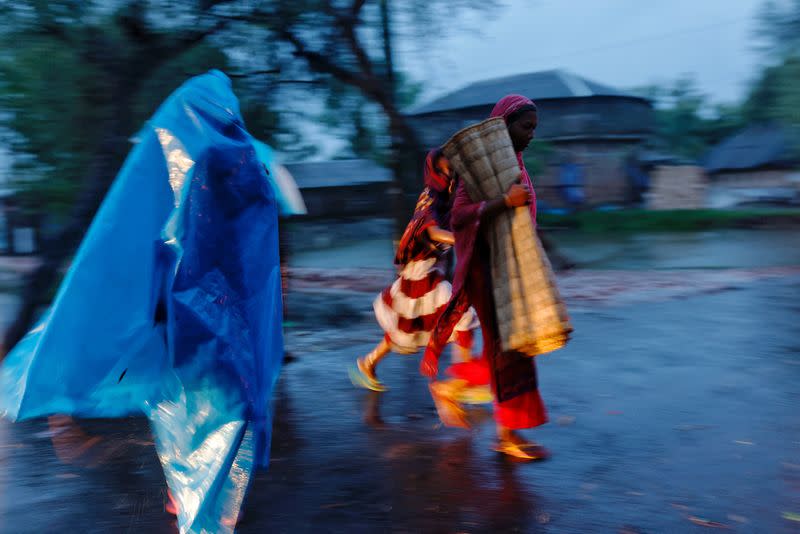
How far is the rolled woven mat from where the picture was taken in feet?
12.9

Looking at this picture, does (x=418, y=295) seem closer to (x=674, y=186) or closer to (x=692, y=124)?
(x=674, y=186)

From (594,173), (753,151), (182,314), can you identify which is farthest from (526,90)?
(182,314)

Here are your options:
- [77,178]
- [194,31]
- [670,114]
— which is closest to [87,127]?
[77,178]

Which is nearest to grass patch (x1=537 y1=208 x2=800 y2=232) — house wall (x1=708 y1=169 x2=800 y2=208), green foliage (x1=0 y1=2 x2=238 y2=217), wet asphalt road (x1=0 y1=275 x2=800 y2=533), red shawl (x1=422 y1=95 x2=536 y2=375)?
house wall (x1=708 y1=169 x2=800 y2=208)

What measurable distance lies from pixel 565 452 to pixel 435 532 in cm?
123

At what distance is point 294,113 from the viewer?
435 inches

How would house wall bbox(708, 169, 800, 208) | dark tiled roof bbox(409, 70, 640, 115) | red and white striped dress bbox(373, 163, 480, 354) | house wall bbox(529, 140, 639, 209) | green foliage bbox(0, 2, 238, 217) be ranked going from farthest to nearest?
house wall bbox(708, 169, 800, 208)
dark tiled roof bbox(409, 70, 640, 115)
house wall bbox(529, 140, 639, 209)
green foliage bbox(0, 2, 238, 217)
red and white striped dress bbox(373, 163, 480, 354)

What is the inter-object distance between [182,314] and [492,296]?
1.88 metres

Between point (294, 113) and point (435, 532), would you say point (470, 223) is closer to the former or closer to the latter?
point (435, 532)

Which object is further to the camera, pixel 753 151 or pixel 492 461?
pixel 753 151

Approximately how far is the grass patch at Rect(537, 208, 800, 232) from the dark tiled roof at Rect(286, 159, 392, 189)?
930 cm

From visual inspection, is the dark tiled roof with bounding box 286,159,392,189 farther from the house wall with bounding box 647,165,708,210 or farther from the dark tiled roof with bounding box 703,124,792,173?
the dark tiled roof with bounding box 703,124,792,173

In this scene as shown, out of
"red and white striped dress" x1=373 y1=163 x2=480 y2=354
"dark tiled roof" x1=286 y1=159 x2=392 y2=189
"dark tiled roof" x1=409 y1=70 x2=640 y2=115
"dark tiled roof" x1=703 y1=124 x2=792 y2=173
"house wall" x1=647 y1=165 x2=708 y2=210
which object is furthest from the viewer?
"dark tiled roof" x1=703 y1=124 x2=792 y2=173

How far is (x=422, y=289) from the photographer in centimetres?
509
